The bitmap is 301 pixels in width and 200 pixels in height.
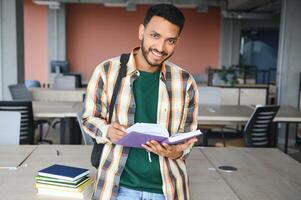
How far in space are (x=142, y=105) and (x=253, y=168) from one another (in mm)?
1119

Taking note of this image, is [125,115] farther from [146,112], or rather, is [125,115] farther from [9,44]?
[9,44]

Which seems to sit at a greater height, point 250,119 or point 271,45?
point 271,45

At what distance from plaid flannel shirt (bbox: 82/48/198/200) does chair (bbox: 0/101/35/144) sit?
2698 mm

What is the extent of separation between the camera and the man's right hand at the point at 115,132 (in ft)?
4.90

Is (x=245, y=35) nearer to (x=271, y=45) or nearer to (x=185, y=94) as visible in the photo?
(x=271, y=45)

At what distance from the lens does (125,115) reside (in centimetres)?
159

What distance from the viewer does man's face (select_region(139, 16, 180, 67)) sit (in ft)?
5.03

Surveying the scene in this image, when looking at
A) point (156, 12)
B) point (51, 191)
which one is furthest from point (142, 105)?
point (51, 191)

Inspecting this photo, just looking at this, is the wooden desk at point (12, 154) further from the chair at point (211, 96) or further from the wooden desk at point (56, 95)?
the wooden desk at point (56, 95)

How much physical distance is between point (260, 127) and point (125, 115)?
3108mm

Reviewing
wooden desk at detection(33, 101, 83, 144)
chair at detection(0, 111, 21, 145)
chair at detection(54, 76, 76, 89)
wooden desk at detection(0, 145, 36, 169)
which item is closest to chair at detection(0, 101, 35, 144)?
wooden desk at detection(33, 101, 83, 144)

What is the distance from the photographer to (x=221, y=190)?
195 centimetres

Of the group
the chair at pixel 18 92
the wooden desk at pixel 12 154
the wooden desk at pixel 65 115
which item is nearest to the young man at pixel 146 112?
the wooden desk at pixel 12 154

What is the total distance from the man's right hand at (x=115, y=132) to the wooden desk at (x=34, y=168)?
500mm
